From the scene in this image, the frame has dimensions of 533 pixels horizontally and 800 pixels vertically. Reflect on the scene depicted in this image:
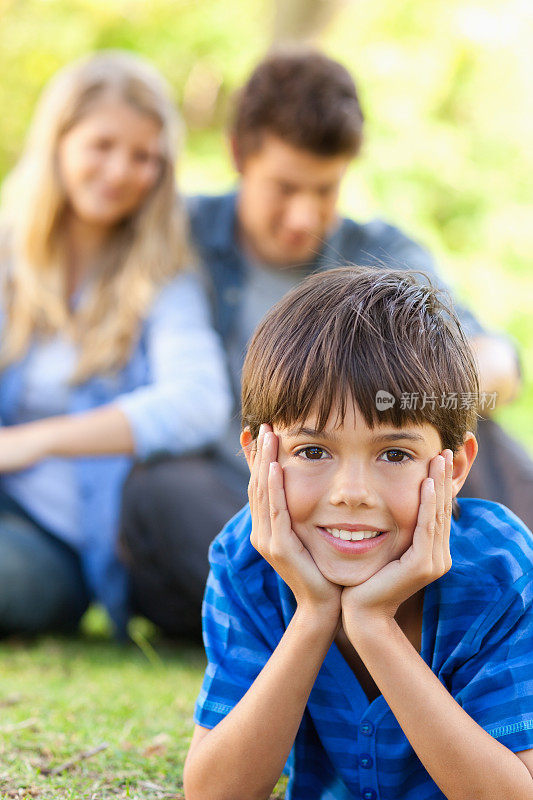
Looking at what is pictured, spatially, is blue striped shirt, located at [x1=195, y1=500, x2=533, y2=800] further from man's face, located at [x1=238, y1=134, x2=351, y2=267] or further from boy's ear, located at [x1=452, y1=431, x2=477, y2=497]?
man's face, located at [x1=238, y1=134, x2=351, y2=267]

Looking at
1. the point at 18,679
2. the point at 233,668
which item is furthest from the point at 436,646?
the point at 18,679

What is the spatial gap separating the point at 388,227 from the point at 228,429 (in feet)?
3.23

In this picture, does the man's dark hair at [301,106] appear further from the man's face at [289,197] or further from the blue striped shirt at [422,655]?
the blue striped shirt at [422,655]

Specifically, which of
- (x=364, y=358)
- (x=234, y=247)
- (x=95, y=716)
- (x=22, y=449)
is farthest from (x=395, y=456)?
(x=234, y=247)

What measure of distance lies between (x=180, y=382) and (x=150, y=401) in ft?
0.39

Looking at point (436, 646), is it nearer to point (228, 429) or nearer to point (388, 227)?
point (228, 429)

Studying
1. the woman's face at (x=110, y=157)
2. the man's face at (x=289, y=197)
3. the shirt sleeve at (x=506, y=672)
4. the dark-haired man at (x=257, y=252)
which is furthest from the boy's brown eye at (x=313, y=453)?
the woman's face at (x=110, y=157)

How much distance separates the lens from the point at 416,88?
9.60 m

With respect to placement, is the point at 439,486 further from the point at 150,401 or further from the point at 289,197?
the point at 289,197

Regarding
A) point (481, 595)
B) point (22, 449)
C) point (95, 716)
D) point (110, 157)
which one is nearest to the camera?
point (481, 595)

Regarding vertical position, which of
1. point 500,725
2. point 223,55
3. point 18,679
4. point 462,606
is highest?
point 223,55

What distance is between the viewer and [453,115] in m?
10.6

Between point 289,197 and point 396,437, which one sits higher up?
point 289,197

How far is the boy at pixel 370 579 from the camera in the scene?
4.71 feet
